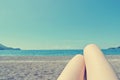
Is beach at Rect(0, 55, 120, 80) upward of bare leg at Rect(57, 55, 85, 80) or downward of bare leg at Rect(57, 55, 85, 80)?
upward

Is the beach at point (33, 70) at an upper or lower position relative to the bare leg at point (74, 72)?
upper

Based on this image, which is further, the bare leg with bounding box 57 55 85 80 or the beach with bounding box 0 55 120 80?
the beach with bounding box 0 55 120 80

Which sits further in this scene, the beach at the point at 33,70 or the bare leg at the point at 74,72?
the beach at the point at 33,70

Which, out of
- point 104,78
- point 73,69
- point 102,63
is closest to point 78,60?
point 73,69

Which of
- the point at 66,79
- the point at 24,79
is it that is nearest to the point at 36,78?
the point at 24,79

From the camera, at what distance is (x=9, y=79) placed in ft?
19.0

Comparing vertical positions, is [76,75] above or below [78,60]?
below

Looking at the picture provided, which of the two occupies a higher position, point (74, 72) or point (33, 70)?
point (33, 70)

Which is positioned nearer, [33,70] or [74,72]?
[74,72]

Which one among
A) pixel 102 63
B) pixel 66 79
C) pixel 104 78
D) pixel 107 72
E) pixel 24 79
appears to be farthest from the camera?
pixel 24 79

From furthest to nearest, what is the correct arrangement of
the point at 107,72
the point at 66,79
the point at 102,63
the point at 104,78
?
the point at 102,63
the point at 66,79
the point at 107,72
the point at 104,78

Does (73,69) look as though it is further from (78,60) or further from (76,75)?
(78,60)

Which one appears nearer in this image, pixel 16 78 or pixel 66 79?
pixel 66 79

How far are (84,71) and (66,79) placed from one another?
68cm
